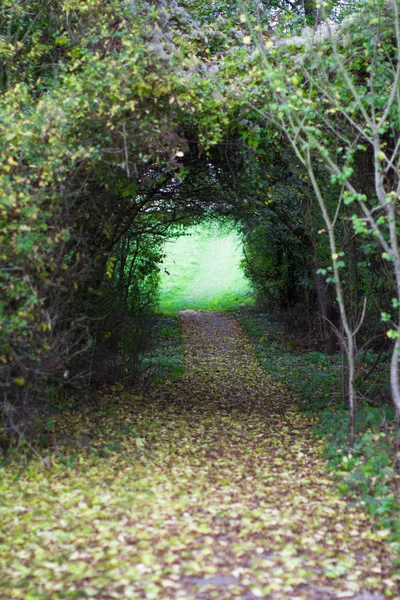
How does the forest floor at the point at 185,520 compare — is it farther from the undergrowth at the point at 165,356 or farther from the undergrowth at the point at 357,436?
the undergrowth at the point at 165,356

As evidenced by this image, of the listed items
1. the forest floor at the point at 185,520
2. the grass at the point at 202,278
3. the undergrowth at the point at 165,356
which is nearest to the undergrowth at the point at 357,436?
the forest floor at the point at 185,520

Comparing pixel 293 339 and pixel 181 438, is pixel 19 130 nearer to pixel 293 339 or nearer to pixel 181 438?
pixel 181 438

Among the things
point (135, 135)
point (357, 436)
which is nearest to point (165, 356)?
point (357, 436)

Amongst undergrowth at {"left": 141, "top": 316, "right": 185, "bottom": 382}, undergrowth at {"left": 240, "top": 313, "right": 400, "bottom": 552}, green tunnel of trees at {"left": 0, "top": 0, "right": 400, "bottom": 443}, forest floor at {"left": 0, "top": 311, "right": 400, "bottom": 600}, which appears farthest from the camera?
undergrowth at {"left": 141, "top": 316, "right": 185, "bottom": 382}

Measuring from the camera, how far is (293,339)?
1590 centimetres

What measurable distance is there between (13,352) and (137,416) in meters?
2.85

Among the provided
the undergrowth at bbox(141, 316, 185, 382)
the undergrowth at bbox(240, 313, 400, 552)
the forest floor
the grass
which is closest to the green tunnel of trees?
the undergrowth at bbox(240, 313, 400, 552)

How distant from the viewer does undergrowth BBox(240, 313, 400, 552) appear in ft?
16.8

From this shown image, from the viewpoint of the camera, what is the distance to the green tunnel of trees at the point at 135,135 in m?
5.77

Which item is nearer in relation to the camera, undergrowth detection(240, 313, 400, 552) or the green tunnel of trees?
undergrowth detection(240, 313, 400, 552)

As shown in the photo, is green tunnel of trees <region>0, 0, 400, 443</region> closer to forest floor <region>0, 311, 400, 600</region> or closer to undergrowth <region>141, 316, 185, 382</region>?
forest floor <region>0, 311, 400, 600</region>

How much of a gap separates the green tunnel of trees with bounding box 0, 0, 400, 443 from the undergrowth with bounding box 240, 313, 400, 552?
0.64 m

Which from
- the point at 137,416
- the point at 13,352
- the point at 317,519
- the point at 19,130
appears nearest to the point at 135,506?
the point at 317,519

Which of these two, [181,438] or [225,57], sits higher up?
[225,57]
